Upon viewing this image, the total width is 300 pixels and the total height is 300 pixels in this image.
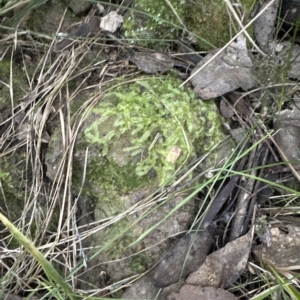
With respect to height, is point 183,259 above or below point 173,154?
below

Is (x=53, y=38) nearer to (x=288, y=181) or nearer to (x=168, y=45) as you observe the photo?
(x=168, y=45)

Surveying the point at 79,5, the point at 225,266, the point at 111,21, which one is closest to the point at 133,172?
the point at 225,266

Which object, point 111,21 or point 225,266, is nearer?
point 225,266

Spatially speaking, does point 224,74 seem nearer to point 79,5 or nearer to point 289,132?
point 289,132

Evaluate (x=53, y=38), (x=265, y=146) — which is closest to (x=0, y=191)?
(x=53, y=38)

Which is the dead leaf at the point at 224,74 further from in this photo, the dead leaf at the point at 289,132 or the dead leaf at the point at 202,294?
the dead leaf at the point at 202,294

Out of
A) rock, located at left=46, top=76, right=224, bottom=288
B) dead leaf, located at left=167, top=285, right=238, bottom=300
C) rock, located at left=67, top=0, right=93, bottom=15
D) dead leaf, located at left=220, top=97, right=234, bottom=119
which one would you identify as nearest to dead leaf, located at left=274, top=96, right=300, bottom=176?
dead leaf, located at left=220, top=97, right=234, bottom=119
